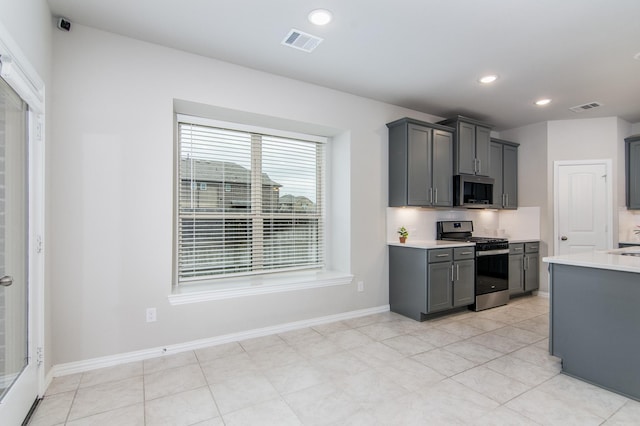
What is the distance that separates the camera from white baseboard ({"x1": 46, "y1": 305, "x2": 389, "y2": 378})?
2.52m

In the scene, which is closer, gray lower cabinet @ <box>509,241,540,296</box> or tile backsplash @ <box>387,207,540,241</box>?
tile backsplash @ <box>387,207,540,241</box>

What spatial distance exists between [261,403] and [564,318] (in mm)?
2461

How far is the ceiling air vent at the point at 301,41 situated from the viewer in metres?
2.68

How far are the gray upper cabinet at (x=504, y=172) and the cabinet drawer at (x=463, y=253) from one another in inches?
53.7

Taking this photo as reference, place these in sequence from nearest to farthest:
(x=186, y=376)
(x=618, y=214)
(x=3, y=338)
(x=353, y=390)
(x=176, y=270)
A: (x=3, y=338)
(x=353, y=390)
(x=186, y=376)
(x=176, y=270)
(x=618, y=214)

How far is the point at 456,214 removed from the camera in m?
5.05

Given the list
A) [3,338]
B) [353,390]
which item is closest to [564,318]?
[353,390]

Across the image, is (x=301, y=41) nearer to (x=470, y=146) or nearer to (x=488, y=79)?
(x=488, y=79)

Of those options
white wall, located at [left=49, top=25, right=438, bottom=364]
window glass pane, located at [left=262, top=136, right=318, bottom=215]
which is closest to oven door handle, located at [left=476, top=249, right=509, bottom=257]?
window glass pane, located at [left=262, top=136, right=318, bottom=215]

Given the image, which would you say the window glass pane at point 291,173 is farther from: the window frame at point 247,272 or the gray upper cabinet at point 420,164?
the gray upper cabinet at point 420,164

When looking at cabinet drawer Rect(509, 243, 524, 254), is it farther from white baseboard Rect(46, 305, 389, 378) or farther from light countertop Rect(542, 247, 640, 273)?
white baseboard Rect(46, 305, 389, 378)

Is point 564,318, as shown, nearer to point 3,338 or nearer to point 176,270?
point 176,270

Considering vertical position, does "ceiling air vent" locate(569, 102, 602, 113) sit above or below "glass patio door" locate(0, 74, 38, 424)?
above

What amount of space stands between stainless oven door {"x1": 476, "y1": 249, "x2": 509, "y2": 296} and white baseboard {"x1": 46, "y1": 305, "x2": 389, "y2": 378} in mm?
1667
